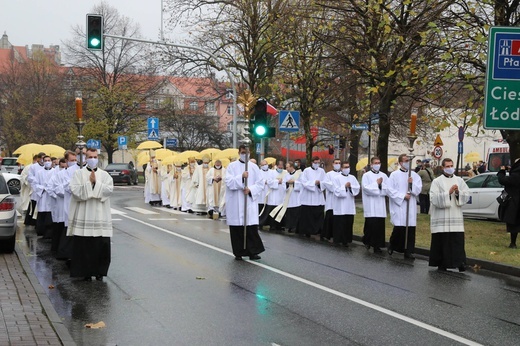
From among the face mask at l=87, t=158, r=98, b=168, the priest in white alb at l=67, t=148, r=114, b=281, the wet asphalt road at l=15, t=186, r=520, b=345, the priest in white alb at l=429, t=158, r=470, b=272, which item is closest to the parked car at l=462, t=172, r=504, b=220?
the wet asphalt road at l=15, t=186, r=520, b=345

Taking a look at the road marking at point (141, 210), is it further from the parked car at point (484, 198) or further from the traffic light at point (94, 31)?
the parked car at point (484, 198)

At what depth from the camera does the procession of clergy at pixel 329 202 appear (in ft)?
42.3

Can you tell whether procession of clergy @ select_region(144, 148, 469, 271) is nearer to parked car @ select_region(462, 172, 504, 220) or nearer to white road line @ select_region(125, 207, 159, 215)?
white road line @ select_region(125, 207, 159, 215)

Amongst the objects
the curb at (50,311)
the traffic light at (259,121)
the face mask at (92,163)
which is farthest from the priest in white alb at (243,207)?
the curb at (50,311)

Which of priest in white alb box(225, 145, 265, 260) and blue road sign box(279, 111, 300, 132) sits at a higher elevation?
blue road sign box(279, 111, 300, 132)

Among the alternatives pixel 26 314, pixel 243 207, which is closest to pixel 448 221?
pixel 243 207

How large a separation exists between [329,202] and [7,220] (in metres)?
7.61

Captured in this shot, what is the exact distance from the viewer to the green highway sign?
11359 millimetres

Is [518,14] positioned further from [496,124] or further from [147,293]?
[147,293]

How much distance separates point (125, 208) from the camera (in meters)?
26.8

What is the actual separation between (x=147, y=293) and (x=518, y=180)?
8129mm

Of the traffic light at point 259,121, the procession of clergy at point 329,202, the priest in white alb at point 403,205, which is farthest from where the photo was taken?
the traffic light at point 259,121

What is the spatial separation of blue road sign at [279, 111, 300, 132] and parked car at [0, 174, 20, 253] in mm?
9772

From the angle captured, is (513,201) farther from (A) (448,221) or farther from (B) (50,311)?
(B) (50,311)
